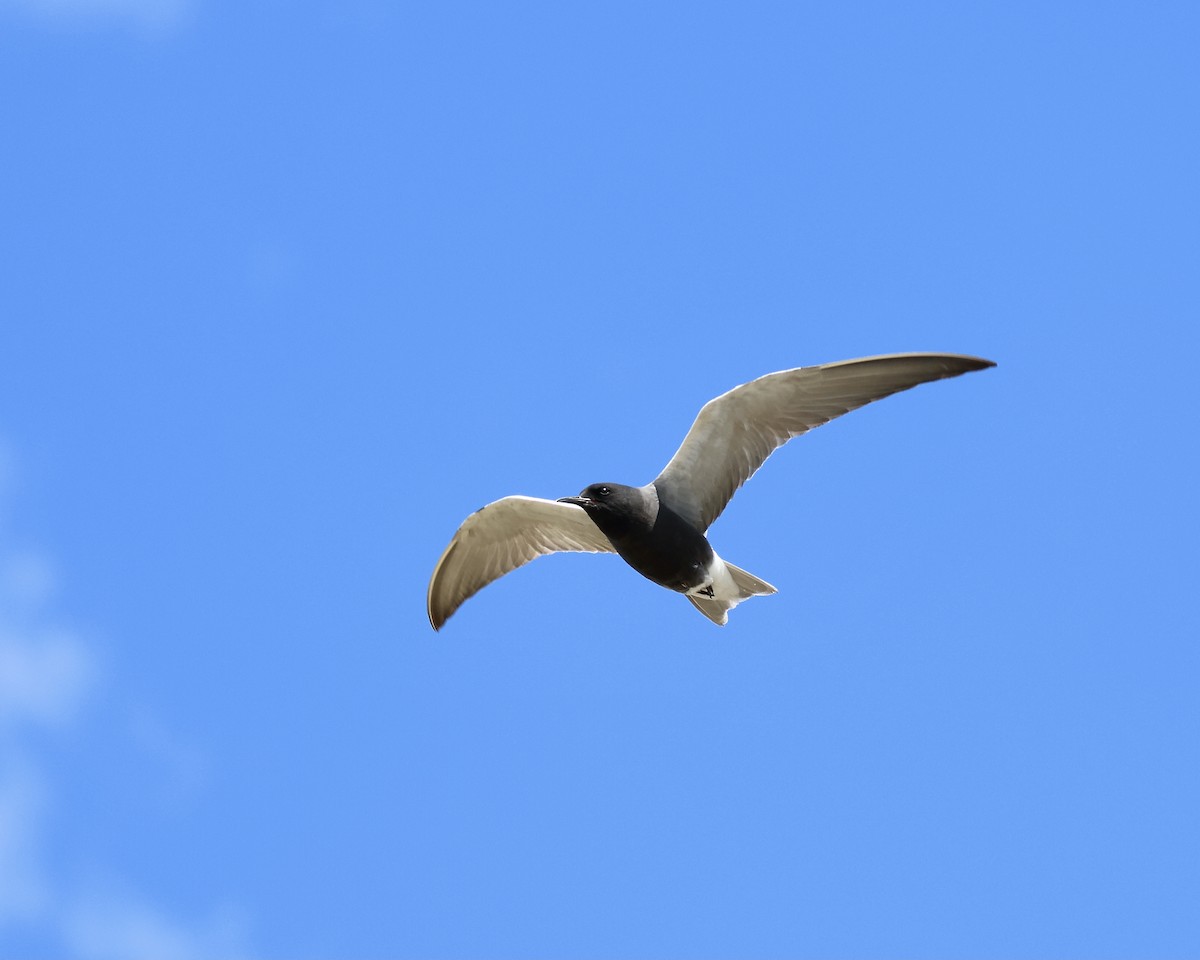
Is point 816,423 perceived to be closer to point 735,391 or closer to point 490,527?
point 735,391

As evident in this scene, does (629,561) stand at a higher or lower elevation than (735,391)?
lower

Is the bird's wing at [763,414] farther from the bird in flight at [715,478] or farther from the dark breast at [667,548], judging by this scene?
the dark breast at [667,548]

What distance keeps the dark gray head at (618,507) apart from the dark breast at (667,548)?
0.17ft

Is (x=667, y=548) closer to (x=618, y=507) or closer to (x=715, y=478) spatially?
(x=618, y=507)

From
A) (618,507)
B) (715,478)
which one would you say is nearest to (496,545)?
(618,507)

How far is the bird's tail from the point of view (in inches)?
548

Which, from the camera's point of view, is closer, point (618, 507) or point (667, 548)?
point (618, 507)

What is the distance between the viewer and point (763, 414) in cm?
1318

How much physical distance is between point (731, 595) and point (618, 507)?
1.78m

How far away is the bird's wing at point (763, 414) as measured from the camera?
492 inches

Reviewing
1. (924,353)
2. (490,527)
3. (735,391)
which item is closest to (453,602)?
(490,527)

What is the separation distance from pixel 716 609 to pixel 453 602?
9.44 feet

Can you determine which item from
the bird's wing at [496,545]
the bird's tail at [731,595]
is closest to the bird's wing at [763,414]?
the bird's tail at [731,595]

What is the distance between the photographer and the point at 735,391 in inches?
508
